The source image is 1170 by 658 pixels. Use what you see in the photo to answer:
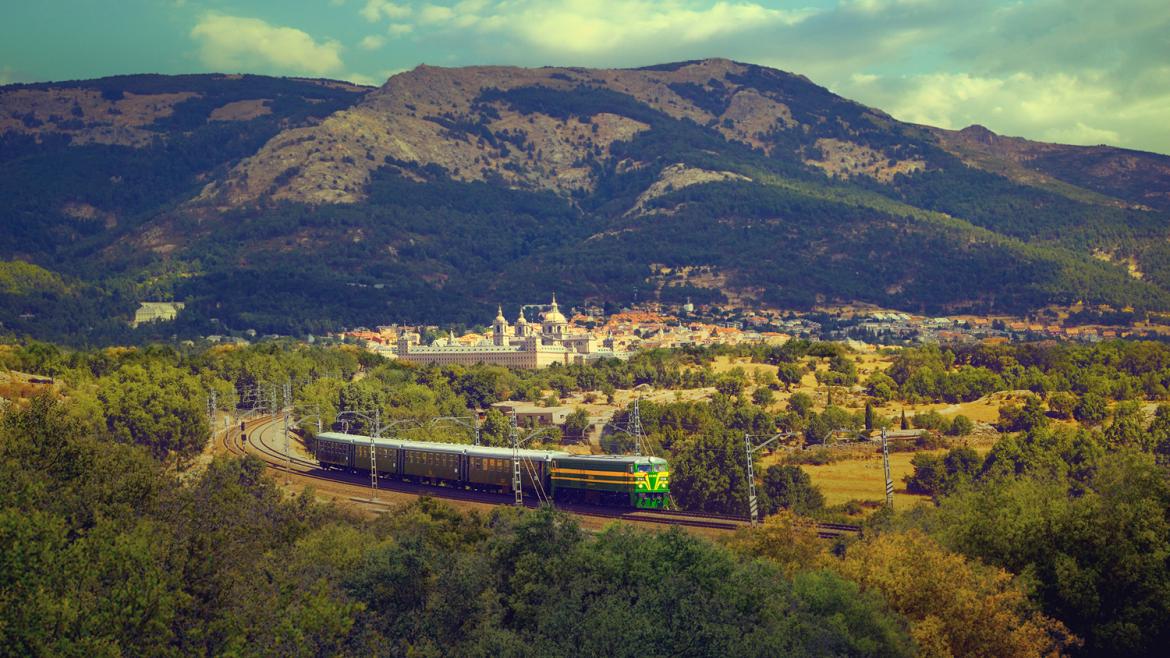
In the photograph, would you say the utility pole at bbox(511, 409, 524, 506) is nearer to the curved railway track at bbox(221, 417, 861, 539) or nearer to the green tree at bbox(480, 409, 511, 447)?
the curved railway track at bbox(221, 417, 861, 539)

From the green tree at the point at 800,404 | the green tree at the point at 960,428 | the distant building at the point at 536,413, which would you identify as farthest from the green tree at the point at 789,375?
the green tree at the point at 960,428

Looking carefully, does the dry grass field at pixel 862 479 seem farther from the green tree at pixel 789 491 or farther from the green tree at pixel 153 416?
the green tree at pixel 153 416

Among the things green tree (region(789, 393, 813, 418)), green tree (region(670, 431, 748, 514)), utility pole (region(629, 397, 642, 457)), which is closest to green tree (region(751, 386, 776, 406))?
green tree (region(789, 393, 813, 418))

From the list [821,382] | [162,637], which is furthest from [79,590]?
[821,382]

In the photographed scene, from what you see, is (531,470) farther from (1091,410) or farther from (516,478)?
(1091,410)

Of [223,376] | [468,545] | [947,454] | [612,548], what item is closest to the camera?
[612,548]

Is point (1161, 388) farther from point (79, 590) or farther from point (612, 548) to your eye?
point (79, 590)
